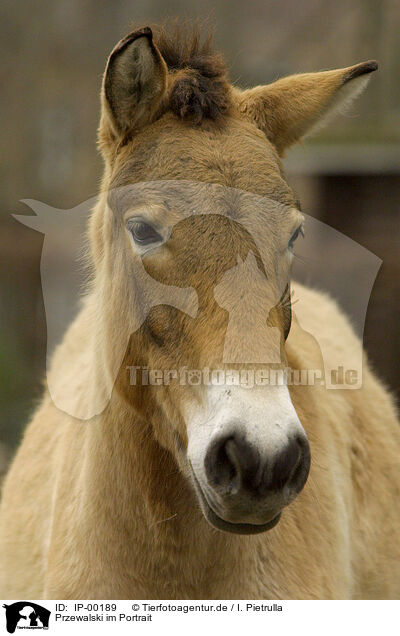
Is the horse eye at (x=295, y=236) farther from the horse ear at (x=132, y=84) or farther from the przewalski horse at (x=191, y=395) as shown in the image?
the horse ear at (x=132, y=84)

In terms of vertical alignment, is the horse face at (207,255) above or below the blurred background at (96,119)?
below

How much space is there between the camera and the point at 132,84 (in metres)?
2.17

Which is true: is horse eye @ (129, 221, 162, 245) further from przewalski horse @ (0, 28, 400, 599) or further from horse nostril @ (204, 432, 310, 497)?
horse nostril @ (204, 432, 310, 497)

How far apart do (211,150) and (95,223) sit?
Answer: 57 cm

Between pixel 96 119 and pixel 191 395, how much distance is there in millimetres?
5241

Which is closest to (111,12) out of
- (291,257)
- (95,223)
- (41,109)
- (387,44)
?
(41,109)

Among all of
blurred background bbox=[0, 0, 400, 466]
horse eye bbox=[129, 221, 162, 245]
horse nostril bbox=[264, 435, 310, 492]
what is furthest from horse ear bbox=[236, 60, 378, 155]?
blurred background bbox=[0, 0, 400, 466]
